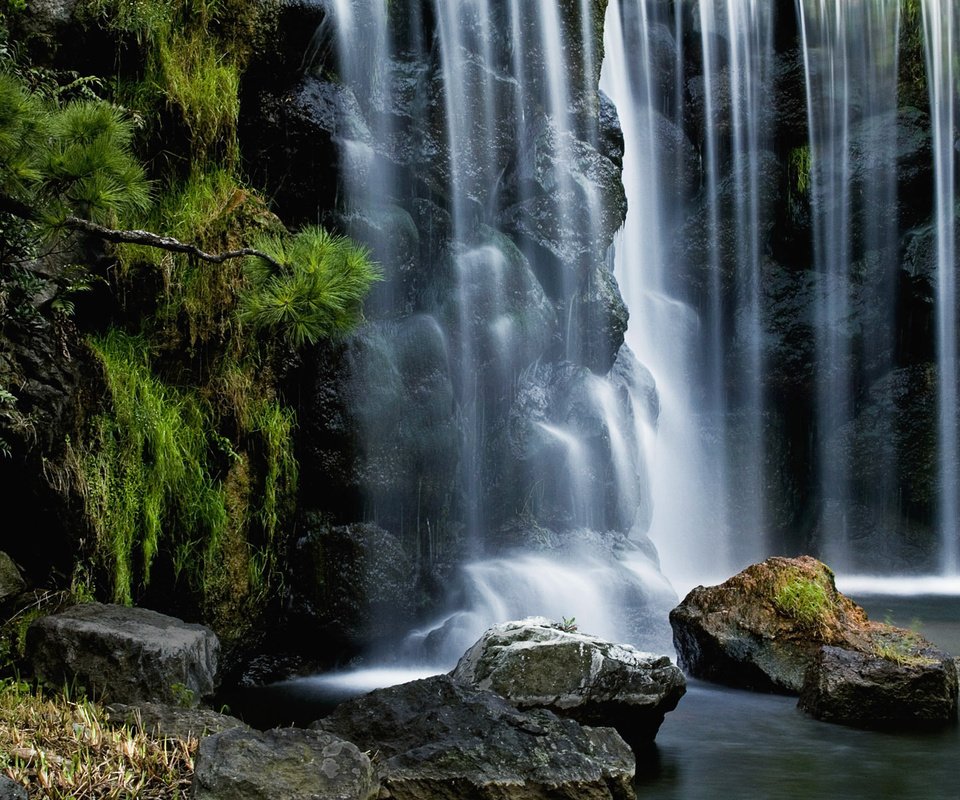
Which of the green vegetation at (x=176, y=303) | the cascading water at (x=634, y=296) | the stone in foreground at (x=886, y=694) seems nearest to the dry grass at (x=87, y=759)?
the green vegetation at (x=176, y=303)

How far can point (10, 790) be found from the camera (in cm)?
407

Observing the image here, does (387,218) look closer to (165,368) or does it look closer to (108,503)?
(165,368)

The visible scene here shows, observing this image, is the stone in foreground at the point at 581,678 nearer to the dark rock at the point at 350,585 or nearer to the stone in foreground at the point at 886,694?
the stone in foreground at the point at 886,694

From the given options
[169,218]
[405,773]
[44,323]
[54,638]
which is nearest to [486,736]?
[405,773]

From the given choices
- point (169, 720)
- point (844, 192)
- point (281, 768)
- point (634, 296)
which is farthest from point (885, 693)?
point (844, 192)

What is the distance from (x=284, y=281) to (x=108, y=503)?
79.5 inches

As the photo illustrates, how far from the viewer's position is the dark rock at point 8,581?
6.57 meters

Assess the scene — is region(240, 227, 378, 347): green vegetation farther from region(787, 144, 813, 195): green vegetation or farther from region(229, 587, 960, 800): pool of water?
region(787, 144, 813, 195): green vegetation

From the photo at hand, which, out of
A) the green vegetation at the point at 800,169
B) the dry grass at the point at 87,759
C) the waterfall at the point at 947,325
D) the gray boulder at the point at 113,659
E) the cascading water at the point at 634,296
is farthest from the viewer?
the green vegetation at the point at 800,169

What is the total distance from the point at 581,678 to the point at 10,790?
A: 11.6 ft

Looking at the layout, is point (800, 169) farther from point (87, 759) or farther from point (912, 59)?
point (87, 759)

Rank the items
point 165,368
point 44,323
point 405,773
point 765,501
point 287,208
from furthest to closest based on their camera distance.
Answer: point 765,501, point 287,208, point 165,368, point 44,323, point 405,773

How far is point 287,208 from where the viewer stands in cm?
1021

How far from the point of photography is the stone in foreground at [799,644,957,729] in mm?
7000
